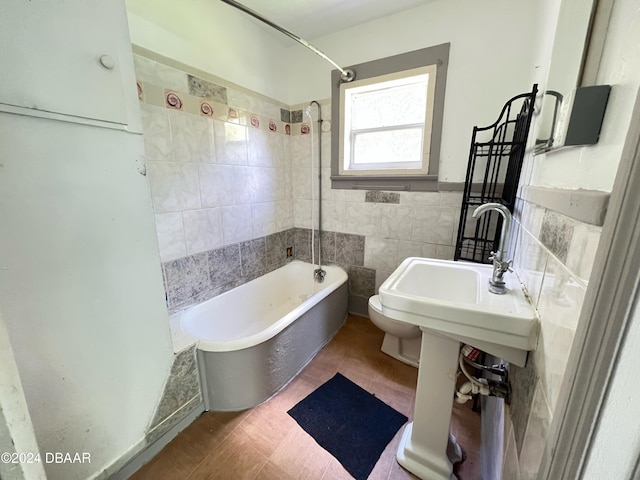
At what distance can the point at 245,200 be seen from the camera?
2039 mm

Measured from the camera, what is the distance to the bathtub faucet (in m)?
2.42

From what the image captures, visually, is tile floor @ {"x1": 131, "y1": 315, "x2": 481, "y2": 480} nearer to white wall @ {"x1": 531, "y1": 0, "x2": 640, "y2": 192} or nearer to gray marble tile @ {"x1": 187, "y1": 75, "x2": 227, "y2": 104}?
white wall @ {"x1": 531, "y1": 0, "x2": 640, "y2": 192}

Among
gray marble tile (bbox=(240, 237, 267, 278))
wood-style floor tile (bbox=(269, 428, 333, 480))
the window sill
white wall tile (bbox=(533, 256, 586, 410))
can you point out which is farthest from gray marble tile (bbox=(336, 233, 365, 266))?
white wall tile (bbox=(533, 256, 586, 410))

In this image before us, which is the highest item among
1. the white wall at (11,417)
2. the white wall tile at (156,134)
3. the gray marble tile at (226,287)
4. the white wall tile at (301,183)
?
the white wall tile at (156,134)

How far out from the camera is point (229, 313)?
195 centimetres

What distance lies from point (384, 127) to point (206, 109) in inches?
52.9

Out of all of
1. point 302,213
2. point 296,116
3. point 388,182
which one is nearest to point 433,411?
point 388,182

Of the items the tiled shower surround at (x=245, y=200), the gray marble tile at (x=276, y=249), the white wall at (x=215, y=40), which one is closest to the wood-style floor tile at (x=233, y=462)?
the tiled shower surround at (x=245, y=200)

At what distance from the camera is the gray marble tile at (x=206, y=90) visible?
1586 mm

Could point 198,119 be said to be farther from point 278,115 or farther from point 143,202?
point 143,202

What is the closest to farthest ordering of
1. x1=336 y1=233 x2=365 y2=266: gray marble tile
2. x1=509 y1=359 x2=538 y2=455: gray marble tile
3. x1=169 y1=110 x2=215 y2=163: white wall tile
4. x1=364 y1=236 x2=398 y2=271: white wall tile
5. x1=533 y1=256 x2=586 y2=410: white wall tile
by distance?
1. x1=533 y1=256 x2=586 y2=410: white wall tile
2. x1=509 y1=359 x2=538 y2=455: gray marble tile
3. x1=169 y1=110 x2=215 y2=163: white wall tile
4. x1=364 y1=236 x2=398 y2=271: white wall tile
5. x1=336 y1=233 x2=365 y2=266: gray marble tile

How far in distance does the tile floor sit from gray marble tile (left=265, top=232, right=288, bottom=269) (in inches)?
41.6

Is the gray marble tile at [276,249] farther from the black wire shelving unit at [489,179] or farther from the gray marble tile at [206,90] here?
the black wire shelving unit at [489,179]

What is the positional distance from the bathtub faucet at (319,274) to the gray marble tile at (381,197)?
2.64 feet
